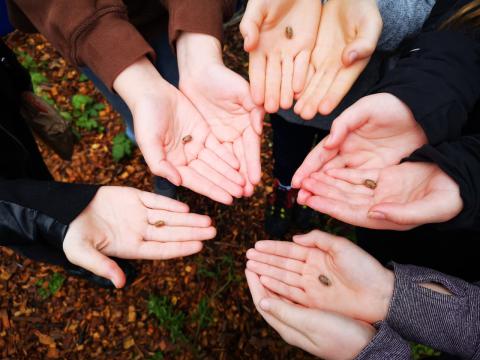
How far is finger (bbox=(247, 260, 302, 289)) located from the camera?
2371 millimetres

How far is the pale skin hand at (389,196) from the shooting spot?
73.5 inches

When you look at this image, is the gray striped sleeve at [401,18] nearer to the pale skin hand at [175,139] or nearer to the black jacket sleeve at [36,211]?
the pale skin hand at [175,139]

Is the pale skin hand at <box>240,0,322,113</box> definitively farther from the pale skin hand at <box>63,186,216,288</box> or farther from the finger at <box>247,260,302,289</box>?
the finger at <box>247,260,302,289</box>

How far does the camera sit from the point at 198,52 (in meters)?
2.57

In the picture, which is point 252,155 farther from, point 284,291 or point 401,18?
point 401,18

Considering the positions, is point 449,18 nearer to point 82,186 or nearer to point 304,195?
point 304,195

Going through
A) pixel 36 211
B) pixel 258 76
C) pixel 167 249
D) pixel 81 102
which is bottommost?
pixel 81 102

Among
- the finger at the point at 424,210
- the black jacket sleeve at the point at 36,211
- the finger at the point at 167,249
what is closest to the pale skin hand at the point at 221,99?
the finger at the point at 167,249

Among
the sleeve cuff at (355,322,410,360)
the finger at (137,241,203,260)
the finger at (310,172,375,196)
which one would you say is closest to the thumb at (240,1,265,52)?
the finger at (310,172,375,196)

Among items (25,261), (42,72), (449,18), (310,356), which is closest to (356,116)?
(449,18)

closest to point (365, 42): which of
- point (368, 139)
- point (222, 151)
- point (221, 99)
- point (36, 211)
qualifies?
point (368, 139)

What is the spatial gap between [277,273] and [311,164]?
0.74 meters

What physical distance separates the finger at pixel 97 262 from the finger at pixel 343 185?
1255 millimetres

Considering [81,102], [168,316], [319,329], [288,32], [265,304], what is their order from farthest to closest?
[81,102], [168,316], [288,32], [265,304], [319,329]
